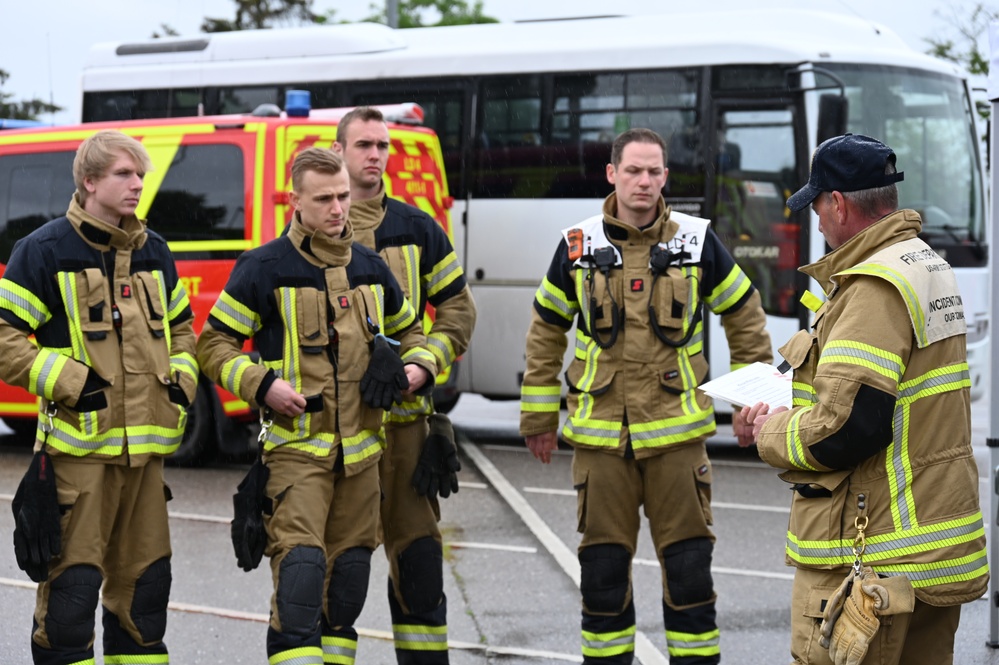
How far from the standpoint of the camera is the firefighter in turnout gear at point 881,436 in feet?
11.3

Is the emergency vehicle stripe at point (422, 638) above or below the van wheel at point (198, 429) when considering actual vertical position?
above

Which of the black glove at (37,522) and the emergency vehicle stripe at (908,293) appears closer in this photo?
the emergency vehicle stripe at (908,293)

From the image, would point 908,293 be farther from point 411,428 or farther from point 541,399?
point 411,428

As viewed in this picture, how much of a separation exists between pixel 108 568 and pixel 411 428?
1.23 meters

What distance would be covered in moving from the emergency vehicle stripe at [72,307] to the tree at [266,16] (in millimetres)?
25350

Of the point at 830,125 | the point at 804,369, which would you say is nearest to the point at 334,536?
the point at 804,369

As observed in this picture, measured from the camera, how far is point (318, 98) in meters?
13.1

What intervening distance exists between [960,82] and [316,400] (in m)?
9.21

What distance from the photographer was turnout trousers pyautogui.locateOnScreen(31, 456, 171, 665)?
4.55 meters

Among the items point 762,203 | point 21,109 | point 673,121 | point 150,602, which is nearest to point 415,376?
point 150,602

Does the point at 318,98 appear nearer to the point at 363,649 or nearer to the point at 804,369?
the point at 363,649

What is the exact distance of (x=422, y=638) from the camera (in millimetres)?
5199

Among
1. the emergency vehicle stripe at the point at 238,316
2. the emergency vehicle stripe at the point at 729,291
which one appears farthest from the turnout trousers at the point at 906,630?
the emergency vehicle stripe at the point at 238,316

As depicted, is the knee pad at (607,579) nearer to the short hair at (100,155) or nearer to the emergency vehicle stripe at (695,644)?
the emergency vehicle stripe at (695,644)
